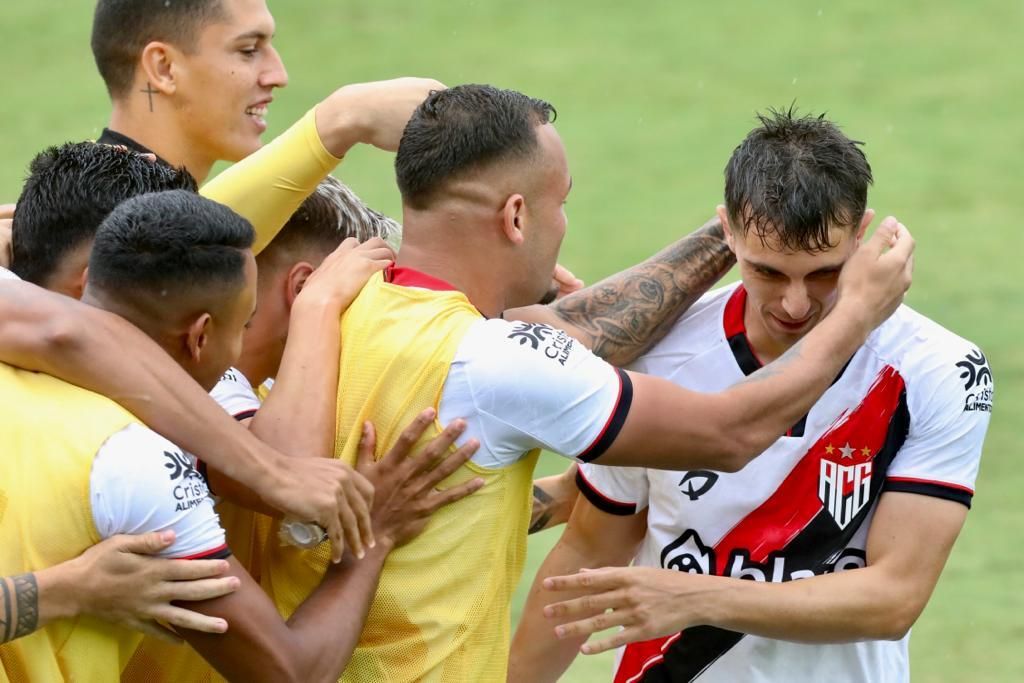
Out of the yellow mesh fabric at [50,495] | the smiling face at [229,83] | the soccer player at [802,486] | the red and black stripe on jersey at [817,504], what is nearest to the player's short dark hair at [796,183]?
the soccer player at [802,486]

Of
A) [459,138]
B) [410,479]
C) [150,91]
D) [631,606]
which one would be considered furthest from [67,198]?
[150,91]

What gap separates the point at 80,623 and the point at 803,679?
2.14 meters

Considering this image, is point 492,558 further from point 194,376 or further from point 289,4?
point 289,4

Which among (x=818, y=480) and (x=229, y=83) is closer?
(x=818, y=480)

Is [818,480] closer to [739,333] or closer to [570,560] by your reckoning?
[739,333]

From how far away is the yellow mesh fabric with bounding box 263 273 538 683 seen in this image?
161 inches

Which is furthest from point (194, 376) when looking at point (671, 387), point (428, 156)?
point (671, 387)

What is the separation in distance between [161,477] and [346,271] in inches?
34.3

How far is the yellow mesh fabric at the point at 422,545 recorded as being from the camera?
13.4 feet

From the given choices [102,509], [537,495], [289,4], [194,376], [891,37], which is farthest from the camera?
[289,4]

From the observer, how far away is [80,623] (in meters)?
3.84

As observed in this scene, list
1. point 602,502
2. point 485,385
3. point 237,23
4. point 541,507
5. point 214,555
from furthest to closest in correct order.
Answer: point 237,23, point 541,507, point 602,502, point 485,385, point 214,555

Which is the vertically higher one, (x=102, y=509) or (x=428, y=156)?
(x=428, y=156)

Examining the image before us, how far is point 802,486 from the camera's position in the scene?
473 centimetres
